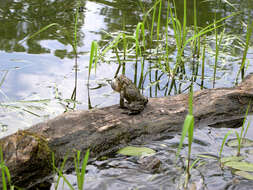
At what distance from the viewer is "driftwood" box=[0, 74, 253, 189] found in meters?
3.18

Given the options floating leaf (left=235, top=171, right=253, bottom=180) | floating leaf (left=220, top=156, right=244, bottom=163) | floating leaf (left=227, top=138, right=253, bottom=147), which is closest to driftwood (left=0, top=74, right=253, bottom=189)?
floating leaf (left=227, top=138, right=253, bottom=147)

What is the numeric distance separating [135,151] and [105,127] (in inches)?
17.2

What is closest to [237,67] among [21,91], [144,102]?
[144,102]

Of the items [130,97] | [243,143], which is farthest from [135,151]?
[243,143]

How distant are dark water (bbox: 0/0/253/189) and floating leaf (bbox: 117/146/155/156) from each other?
0.07m

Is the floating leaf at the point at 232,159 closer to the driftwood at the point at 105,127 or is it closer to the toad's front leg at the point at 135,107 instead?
the driftwood at the point at 105,127

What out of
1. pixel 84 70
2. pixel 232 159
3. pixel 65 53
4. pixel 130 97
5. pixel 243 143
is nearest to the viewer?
pixel 232 159

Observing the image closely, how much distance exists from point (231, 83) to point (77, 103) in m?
2.76

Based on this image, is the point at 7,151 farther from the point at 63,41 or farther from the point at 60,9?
the point at 60,9

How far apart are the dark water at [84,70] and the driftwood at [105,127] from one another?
0.21 m

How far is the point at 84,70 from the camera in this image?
20.0 feet

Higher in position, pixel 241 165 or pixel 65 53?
pixel 65 53

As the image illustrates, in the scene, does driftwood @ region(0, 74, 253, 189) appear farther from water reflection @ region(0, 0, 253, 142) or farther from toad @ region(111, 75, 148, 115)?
water reflection @ region(0, 0, 253, 142)

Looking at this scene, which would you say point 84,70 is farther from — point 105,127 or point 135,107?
point 105,127
